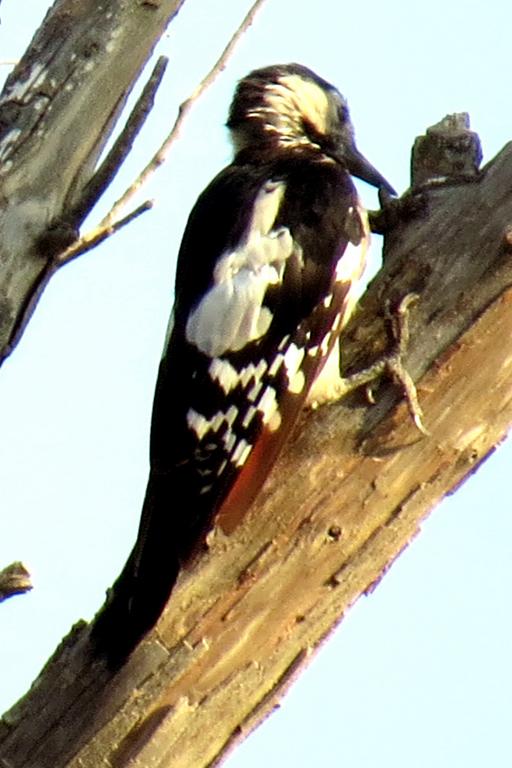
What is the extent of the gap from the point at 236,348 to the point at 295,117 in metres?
1.05

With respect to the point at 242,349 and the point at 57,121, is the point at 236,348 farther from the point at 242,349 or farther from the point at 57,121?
the point at 57,121

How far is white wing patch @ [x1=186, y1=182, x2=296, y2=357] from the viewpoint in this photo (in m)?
3.07

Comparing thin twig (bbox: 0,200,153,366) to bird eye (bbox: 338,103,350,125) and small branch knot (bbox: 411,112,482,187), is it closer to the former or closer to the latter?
small branch knot (bbox: 411,112,482,187)

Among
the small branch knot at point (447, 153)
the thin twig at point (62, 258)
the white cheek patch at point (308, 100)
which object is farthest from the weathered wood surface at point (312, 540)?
the white cheek patch at point (308, 100)

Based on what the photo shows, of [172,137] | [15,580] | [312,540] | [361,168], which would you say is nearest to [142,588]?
[312,540]

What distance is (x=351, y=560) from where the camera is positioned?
276 cm

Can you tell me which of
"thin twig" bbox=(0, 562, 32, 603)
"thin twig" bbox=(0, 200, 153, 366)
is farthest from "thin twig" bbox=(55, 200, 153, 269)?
"thin twig" bbox=(0, 562, 32, 603)

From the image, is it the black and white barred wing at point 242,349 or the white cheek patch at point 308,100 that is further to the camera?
the white cheek patch at point 308,100

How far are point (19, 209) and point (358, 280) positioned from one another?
1.10 metres

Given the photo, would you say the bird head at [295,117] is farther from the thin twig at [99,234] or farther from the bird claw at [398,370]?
the thin twig at [99,234]

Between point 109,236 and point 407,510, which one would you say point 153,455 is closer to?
point 407,510

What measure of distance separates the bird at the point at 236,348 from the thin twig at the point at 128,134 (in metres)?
0.79

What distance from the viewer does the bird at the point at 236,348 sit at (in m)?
2.79

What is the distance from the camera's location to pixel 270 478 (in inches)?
111
